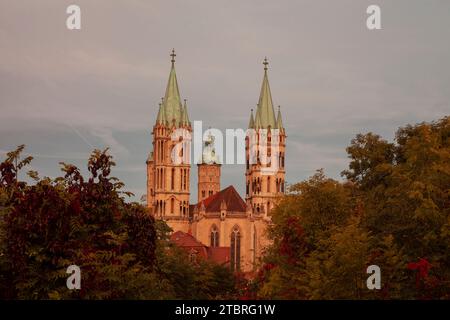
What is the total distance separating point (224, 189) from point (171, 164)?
28.9ft

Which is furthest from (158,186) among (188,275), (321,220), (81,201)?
(81,201)

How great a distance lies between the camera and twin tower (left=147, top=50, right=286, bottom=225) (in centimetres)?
13588

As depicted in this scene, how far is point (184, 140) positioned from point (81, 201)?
116 m

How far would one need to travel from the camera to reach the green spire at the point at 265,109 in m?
138

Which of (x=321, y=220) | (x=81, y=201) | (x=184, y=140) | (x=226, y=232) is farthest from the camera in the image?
(x=184, y=140)

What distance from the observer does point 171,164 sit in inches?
5349

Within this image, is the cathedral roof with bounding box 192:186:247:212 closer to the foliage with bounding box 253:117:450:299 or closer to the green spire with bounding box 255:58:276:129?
the green spire with bounding box 255:58:276:129

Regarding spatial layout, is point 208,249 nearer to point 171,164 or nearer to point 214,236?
point 214,236

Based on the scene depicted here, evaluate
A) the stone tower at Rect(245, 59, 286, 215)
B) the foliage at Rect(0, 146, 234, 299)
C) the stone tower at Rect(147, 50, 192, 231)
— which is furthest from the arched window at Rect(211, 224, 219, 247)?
the foliage at Rect(0, 146, 234, 299)

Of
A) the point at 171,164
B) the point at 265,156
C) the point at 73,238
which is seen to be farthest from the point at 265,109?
the point at 73,238

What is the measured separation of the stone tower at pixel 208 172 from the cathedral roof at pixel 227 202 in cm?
1378

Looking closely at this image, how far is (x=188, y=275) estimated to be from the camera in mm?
52688

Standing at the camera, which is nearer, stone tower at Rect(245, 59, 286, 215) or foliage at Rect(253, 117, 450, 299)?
foliage at Rect(253, 117, 450, 299)
